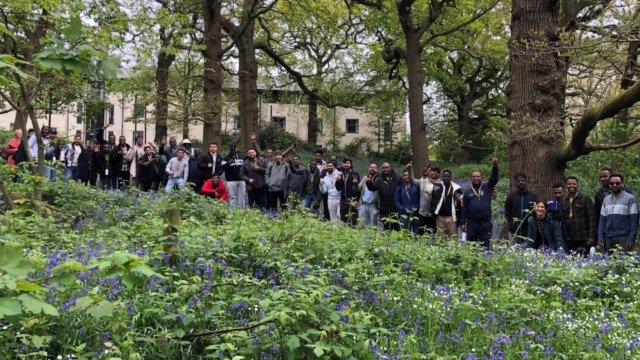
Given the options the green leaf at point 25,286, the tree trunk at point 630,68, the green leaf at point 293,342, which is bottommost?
the green leaf at point 293,342

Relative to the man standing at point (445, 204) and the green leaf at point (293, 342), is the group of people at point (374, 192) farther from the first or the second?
the green leaf at point (293, 342)

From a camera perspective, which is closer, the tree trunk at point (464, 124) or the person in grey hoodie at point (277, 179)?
the person in grey hoodie at point (277, 179)

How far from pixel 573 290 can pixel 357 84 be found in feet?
102

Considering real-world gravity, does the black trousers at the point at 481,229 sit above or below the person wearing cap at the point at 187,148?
below

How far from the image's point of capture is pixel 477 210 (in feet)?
37.3

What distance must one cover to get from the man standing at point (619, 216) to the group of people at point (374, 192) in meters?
0.01

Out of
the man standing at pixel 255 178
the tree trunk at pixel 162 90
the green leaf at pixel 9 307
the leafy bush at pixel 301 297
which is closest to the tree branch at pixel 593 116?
the leafy bush at pixel 301 297

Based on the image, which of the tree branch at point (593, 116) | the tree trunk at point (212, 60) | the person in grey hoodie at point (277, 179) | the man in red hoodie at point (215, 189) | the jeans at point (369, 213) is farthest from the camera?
the tree trunk at point (212, 60)

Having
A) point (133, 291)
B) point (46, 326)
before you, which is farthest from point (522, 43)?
point (46, 326)

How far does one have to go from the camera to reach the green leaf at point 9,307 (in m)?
2.56

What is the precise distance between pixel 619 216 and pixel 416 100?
11.0 m

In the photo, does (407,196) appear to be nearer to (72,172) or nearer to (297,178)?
(297,178)

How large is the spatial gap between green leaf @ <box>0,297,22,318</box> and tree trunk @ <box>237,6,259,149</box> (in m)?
20.6

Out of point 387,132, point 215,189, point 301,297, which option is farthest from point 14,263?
point 387,132
